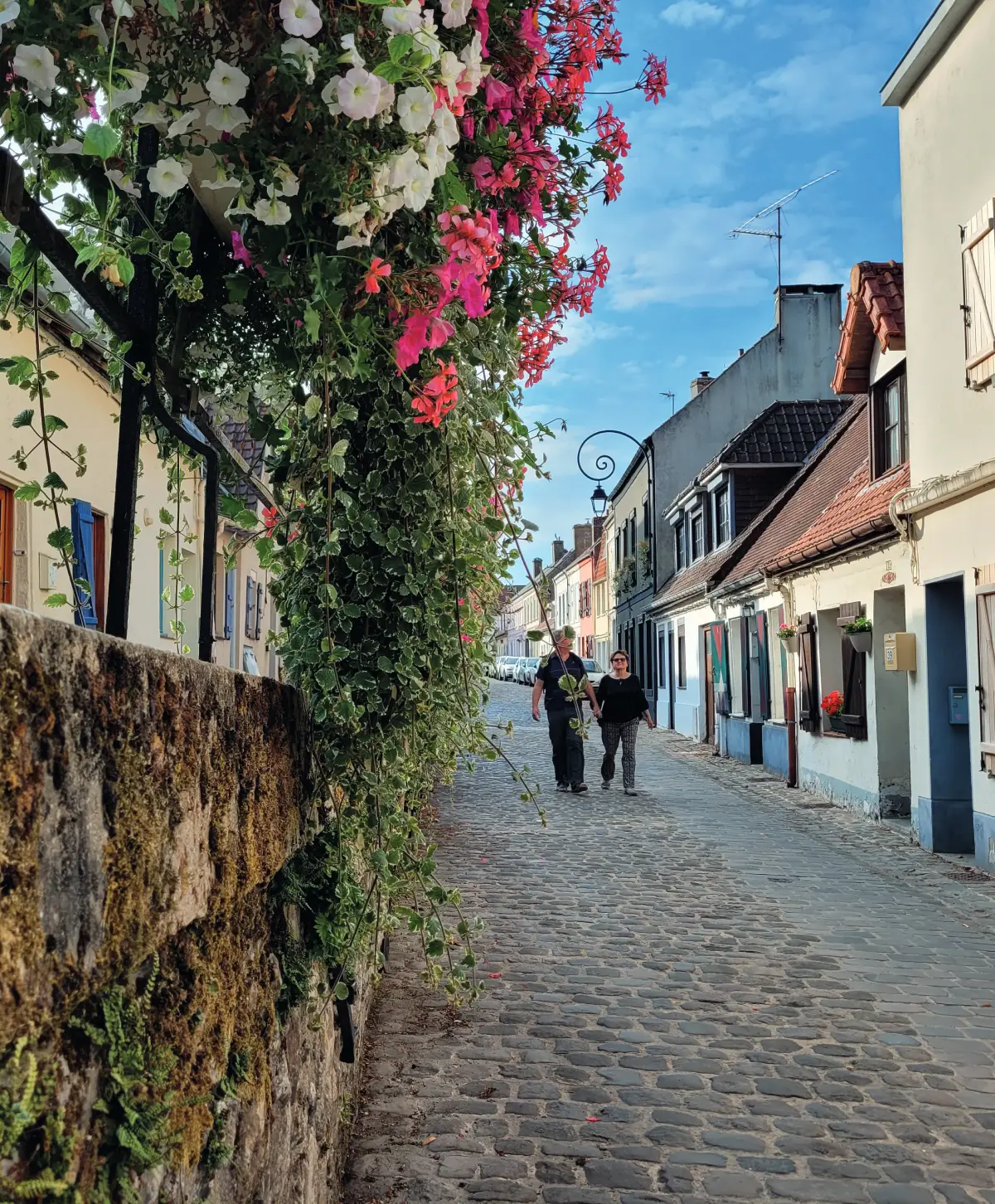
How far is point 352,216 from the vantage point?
6.05 feet

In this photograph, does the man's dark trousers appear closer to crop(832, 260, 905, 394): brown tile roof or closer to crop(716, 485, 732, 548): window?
crop(832, 260, 905, 394): brown tile roof

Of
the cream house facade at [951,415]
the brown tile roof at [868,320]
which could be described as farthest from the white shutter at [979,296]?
the brown tile roof at [868,320]

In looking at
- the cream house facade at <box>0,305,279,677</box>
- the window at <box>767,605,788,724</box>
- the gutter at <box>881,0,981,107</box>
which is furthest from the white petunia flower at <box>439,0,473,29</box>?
the window at <box>767,605,788,724</box>

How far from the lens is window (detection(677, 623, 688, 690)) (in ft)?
76.7

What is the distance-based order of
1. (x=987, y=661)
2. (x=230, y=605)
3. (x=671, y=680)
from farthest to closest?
(x=671, y=680), (x=230, y=605), (x=987, y=661)

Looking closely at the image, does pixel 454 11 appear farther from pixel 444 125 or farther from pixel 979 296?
pixel 979 296

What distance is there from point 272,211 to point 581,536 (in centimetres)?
6330

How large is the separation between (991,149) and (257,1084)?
28.3ft

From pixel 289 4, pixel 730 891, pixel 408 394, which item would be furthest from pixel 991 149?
pixel 289 4

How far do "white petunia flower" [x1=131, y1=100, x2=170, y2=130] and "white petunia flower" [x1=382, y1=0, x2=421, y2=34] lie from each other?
392 mm

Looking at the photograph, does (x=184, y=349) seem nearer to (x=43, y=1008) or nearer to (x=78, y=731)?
(x=78, y=731)

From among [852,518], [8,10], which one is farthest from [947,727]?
[8,10]

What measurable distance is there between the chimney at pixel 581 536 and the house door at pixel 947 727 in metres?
53.8

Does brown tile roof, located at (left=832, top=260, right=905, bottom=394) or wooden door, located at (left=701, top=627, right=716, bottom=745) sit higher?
brown tile roof, located at (left=832, top=260, right=905, bottom=394)
